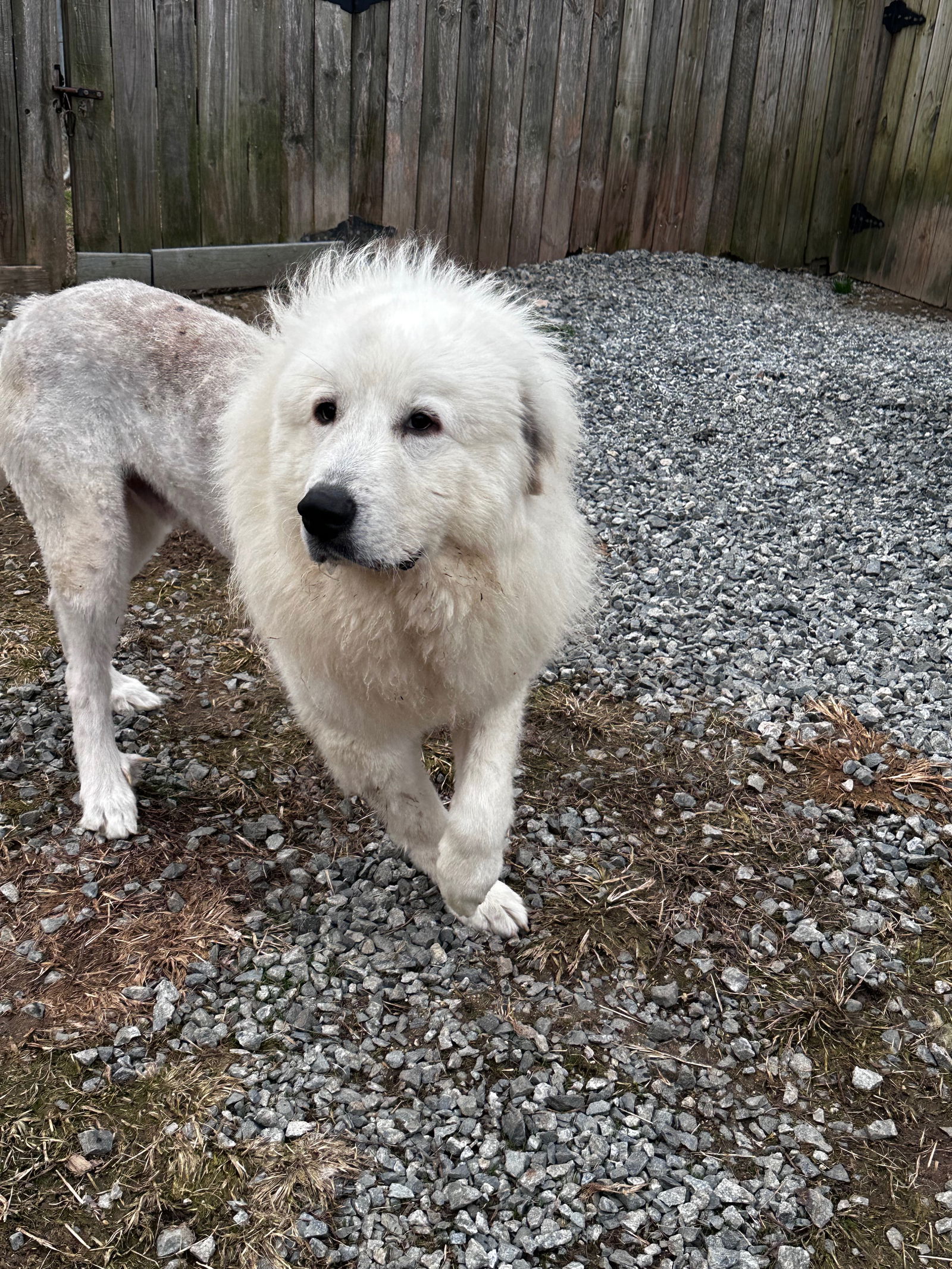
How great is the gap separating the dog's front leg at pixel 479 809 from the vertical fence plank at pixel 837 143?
7.42 m

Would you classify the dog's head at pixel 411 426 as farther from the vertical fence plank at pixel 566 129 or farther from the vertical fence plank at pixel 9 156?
the vertical fence plank at pixel 566 129

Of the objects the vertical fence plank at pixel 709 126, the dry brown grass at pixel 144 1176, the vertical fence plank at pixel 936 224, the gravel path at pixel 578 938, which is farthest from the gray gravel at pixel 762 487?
the dry brown grass at pixel 144 1176

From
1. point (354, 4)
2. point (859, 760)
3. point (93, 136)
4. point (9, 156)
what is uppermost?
point (354, 4)

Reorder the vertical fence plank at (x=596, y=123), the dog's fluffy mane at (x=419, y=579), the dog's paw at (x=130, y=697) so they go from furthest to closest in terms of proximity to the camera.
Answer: the vertical fence plank at (x=596, y=123) < the dog's paw at (x=130, y=697) < the dog's fluffy mane at (x=419, y=579)

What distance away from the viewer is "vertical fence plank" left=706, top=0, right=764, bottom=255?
7793 mm

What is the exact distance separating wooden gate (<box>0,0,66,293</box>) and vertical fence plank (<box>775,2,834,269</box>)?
18.3ft

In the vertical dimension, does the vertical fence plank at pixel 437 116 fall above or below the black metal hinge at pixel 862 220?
above

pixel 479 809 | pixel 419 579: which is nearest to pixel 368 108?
pixel 419 579

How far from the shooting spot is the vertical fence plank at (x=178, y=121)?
5.91 m

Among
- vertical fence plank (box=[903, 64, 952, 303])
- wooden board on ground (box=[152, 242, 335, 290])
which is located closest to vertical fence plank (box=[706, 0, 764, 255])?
vertical fence plank (box=[903, 64, 952, 303])

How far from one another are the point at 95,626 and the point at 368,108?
4.89 metres

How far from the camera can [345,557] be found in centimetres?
212

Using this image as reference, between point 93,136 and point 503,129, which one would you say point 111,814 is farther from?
point 503,129

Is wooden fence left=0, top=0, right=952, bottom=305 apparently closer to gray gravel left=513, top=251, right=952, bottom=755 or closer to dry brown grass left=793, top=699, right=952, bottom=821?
gray gravel left=513, top=251, right=952, bottom=755
